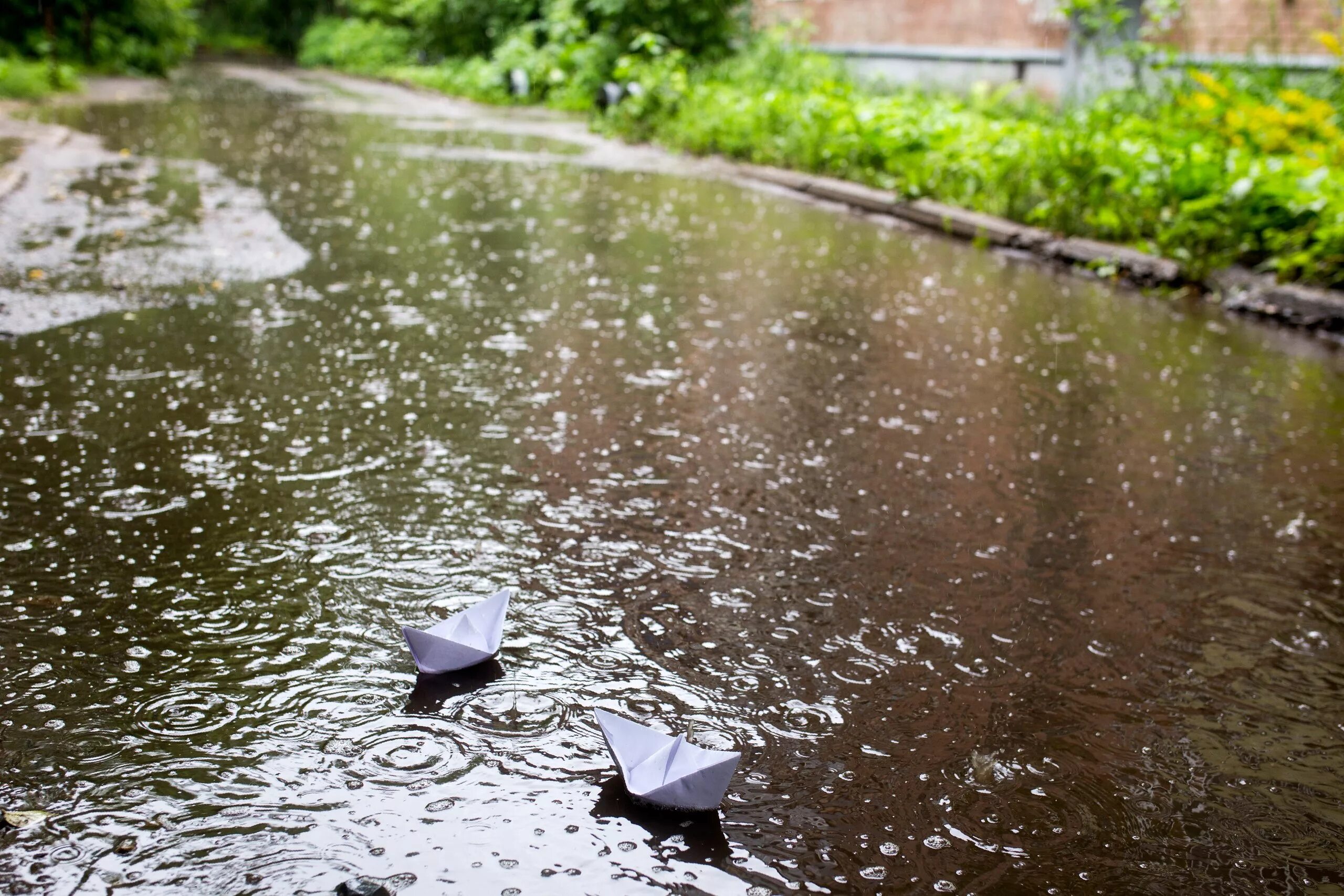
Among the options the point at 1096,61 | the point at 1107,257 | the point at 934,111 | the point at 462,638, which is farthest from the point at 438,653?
the point at 1096,61

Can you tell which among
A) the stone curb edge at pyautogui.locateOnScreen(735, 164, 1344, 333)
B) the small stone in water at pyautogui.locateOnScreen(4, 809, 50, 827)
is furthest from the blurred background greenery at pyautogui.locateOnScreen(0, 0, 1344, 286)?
the small stone in water at pyautogui.locateOnScreen(4, 809, 50, 827)

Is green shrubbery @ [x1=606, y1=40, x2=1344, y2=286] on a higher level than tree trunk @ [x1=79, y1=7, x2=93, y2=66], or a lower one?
lower

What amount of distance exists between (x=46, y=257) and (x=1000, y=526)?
5.03 m

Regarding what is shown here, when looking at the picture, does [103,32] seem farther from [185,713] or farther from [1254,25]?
[185,713]

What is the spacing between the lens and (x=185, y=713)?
2.09 m

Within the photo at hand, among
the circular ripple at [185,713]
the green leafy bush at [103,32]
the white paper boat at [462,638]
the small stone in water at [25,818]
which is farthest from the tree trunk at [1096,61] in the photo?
the green leafy bush at [103,32]

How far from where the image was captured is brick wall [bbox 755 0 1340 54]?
11.3 metres

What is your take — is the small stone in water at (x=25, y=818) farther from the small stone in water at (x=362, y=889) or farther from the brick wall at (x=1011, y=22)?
the brick wall at (x=1011, y=22)

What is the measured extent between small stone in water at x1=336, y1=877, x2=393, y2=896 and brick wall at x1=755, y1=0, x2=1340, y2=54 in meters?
10.8

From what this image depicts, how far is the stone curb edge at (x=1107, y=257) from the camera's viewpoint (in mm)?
6094

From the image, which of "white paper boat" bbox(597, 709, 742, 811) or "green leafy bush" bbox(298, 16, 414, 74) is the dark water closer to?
"white paper boat" bbox(597, 709, 742, 811)

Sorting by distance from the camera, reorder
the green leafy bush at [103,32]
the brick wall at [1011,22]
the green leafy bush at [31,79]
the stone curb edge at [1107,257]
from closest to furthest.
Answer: the stone curb edge at [1107,257], the brick wall at [1011,22], the green leafy bush at [31,79], the green leafy bush at [103,32]

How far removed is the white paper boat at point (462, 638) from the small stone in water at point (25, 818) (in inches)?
26.0

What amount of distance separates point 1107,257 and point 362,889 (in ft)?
21.5
